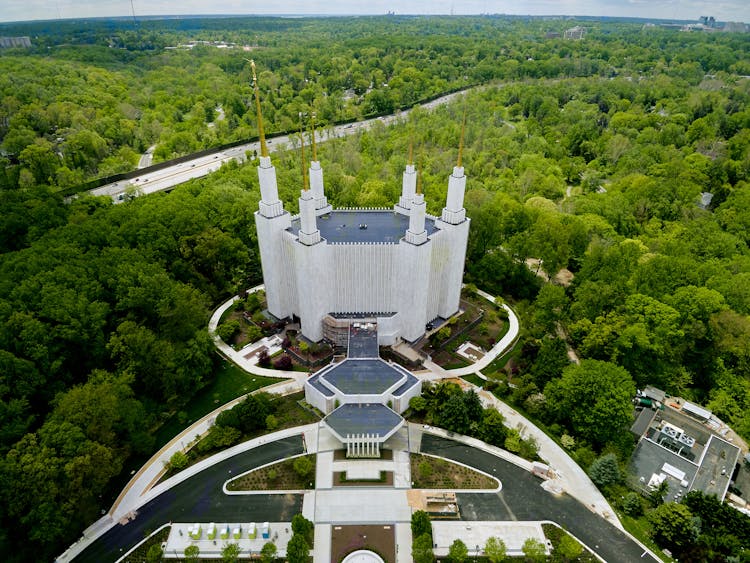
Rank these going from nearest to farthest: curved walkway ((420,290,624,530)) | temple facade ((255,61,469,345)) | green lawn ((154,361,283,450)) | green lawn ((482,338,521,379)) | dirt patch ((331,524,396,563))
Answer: dirt patch ((331,524,396,563)) < curved walkway ((420,290,624,530)) < green lawn ((154,361,283,450)) < temple facade ((255,61,469,345)) < green lawn ((482,338,521,379))

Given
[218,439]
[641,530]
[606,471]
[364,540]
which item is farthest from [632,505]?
[218,439]

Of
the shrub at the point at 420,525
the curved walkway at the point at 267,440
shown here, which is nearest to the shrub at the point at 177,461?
the curved walkway at the point at 267,440

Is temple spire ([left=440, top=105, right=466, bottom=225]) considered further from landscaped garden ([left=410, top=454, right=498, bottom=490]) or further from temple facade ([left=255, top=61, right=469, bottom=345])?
landscaped garden ([left=410, top=454, right=498, bottom=490])

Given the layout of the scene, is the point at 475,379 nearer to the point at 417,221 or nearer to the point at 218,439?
the point at 417,221

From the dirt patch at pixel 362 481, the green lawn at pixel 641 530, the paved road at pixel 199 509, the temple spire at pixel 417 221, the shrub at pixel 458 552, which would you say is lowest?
the paved road at pixel 199 509

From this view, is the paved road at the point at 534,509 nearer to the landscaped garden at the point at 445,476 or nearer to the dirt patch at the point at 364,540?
the landscaped garden at the point at 445,476

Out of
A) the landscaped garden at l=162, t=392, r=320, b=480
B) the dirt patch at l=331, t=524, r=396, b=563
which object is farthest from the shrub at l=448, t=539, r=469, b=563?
the landscaped garden at l=162, t=392, r=320, b=480

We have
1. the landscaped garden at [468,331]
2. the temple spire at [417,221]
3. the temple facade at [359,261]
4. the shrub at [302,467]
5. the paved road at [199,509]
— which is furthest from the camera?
the landscaped garden at [468,331]
